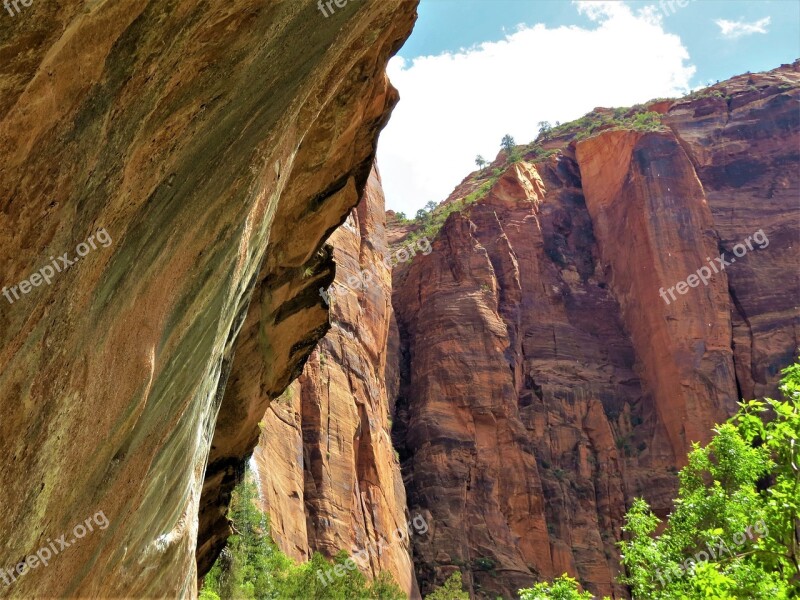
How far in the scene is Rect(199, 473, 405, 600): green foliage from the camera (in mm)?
26594

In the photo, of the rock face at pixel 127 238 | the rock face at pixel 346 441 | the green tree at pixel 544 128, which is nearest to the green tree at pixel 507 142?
the green tree at pixel 544 128

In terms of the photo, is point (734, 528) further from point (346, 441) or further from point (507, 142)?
point (507, 142)

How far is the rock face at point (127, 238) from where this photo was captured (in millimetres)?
5941

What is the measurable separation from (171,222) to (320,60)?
8.50ft

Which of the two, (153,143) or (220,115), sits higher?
(220,115)

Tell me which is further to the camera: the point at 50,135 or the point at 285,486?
the point at 285,486

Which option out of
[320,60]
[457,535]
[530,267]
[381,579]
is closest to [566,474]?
[457,535]

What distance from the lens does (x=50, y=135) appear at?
5930mm

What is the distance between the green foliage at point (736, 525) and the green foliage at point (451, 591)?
2749 centimetres

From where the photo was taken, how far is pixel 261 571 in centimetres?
2817

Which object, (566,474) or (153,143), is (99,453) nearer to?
(153,143)

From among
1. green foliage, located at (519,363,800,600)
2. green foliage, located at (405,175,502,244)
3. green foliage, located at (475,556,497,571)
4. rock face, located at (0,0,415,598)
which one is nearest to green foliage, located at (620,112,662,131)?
green foliage, located at (405,175,502,244)

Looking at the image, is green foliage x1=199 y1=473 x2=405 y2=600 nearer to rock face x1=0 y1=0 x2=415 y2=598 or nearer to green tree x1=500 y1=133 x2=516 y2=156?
rock face x1=0 y1=0 x2=415 y2=598

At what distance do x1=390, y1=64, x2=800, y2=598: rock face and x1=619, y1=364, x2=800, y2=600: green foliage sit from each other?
3419cm
